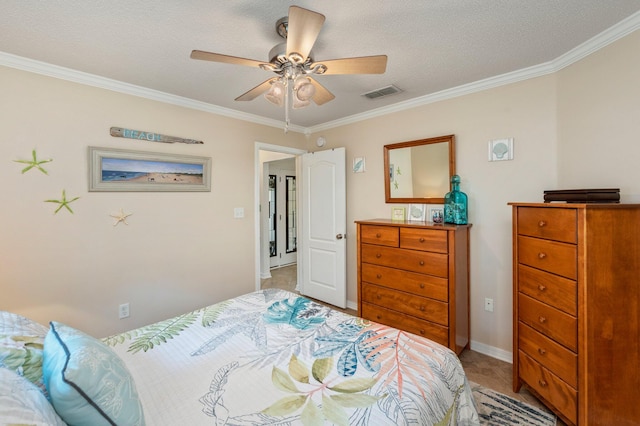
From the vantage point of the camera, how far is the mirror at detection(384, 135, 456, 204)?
272 centimetres

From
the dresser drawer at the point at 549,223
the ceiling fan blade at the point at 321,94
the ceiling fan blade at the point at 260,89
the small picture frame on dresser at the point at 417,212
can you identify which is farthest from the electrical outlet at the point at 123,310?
the dresser drawer at the point at 549,223

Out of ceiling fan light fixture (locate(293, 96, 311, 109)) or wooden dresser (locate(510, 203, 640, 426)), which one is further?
ceiling fan light fixture (locate(293, 96, 311, 109))

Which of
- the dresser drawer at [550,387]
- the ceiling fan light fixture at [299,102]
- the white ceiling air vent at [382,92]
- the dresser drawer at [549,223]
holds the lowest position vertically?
the dresser drawer at [550,387]

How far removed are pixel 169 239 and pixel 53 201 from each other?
2.98 feet

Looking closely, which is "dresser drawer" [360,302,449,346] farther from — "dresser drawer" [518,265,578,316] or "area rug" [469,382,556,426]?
"dresser drawer" [518,265,578,316]

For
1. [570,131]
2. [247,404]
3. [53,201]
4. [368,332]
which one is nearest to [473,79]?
A: [570,131]

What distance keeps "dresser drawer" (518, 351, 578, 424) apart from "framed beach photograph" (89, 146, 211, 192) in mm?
3158

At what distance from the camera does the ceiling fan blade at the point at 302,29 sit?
47.6 inches

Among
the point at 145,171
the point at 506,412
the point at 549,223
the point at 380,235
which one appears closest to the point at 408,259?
the point at 380,235

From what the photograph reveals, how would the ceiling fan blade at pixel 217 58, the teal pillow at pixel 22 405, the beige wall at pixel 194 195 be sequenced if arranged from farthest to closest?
the beige wall at pixel 194 195, the ceiling fan blade at pixel 217 58, the teal pillow at pixel 22 405

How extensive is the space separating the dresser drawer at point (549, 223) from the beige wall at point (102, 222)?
108 inches

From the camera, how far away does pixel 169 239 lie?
9.12ft

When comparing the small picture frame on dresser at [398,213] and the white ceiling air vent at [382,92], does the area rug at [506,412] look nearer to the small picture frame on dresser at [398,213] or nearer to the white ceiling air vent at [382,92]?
the small picture frame on dresser at [398,213]

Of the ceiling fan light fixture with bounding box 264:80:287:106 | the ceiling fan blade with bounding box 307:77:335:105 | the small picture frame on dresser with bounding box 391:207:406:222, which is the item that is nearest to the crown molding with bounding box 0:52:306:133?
the ceiling fan light fixture with bounding box 264:80:287:106
